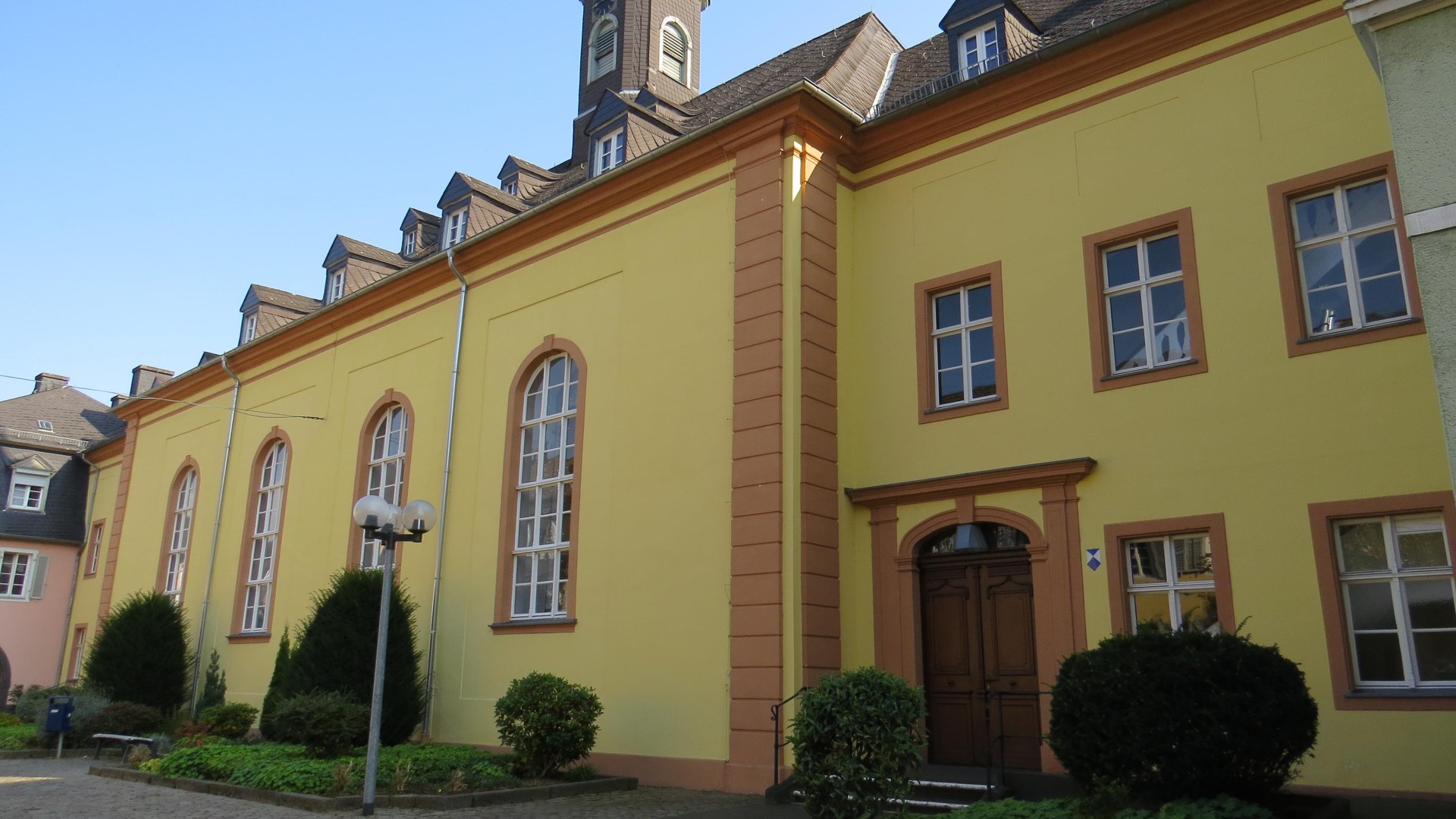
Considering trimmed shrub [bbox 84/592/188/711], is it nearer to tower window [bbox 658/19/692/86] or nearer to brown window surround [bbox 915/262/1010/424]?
tower window [bbox 658/19/692/86]

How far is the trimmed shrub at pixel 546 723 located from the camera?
42.5 feet

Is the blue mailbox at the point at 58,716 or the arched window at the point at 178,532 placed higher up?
the arched window at the point at 178,532

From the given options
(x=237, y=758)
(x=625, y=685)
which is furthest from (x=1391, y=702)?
(x=237, y=758)

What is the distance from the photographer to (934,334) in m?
13.8

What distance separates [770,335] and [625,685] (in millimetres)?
4736

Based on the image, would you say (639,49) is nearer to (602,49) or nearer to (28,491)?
(602,49)

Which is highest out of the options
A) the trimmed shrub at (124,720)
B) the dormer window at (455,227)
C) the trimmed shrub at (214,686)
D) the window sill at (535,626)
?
the dormer window at (455,227)

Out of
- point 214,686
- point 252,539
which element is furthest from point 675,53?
point 214,686

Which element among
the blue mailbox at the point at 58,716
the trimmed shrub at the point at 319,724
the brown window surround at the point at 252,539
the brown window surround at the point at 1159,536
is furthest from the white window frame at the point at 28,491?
the brown window surround at the point at 1159,536

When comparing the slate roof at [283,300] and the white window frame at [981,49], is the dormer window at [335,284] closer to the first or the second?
the slate roof at [283,300]

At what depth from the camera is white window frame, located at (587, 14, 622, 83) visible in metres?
26.7

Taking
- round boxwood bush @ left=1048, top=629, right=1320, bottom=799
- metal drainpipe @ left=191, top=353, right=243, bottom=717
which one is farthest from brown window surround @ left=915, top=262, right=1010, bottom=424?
metal drainpipe @ left=191, top=353, right=243, bottom=717

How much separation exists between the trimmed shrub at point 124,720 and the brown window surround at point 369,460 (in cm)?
401

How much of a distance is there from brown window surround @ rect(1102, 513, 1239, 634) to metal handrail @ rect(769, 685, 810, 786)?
3.33 m
